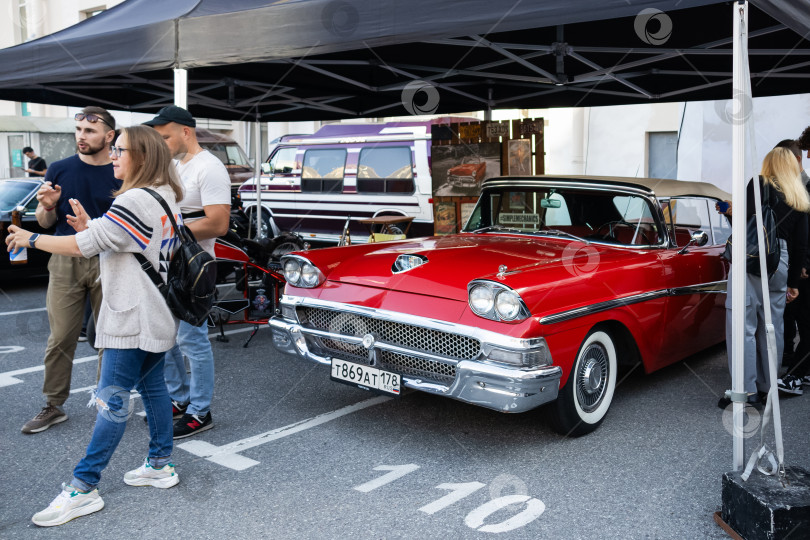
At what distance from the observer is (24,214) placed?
9047 mm

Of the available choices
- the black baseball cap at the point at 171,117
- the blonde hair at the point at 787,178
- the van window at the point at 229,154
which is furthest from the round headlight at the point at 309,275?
the van window at the point at 229,154

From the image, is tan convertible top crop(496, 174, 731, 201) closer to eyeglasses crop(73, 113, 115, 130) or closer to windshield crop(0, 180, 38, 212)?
eyeglasses crop(73, 113, 115, 130)

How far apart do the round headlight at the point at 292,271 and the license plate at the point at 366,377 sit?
0.70 m

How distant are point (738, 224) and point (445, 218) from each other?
15.2 ft

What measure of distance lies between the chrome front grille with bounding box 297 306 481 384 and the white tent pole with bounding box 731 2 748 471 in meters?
1.21

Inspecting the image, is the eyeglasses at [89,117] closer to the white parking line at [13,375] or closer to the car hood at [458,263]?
the car hood at [458,263]

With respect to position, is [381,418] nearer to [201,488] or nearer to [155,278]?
[201,488]

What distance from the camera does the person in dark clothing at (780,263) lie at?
4.51 meters

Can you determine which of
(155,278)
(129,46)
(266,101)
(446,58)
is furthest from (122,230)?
(266,101)

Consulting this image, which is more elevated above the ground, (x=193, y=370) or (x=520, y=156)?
(x=520, y=156)

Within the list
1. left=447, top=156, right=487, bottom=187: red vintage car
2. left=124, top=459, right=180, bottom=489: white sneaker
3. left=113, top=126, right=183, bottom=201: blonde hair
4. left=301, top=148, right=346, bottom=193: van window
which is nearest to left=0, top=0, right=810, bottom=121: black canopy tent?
left=447, top=156, right=487, bottom=187: red vintage car

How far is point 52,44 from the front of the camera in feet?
19.2

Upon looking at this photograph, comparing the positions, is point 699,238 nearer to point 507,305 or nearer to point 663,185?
point 663,185

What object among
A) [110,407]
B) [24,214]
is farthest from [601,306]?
[24,214]
